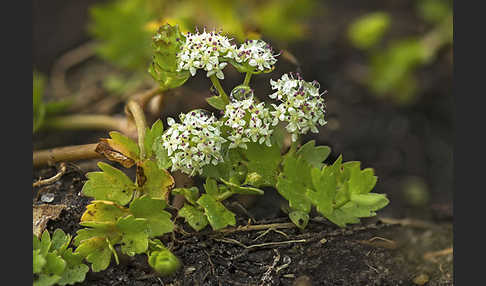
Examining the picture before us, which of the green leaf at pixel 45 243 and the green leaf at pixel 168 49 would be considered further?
the green leaf at pixel 168 49

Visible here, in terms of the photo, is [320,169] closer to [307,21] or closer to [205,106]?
[205,106]

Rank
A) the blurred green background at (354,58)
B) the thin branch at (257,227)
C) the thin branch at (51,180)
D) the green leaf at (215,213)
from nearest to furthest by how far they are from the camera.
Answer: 1. the green leaf at (215,213)
2. the thin branch at (257,227)
3. the thin branch at (51,180)
4. the blurred green background at (354,58)

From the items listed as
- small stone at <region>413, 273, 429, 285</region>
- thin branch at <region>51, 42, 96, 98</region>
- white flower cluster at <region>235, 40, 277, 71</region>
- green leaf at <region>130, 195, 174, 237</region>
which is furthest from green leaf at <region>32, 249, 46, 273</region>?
thin branch at <region>51, 42, 96, 98</region>

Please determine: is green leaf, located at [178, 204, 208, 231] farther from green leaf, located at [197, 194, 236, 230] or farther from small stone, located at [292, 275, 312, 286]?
small stone, located at [292, 275, 312, 286]

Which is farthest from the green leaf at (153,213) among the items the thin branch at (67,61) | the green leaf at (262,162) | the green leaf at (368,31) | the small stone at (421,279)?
the green leaf at (368,31)

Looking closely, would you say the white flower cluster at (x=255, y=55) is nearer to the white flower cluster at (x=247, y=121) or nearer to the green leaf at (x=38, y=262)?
the white flower cluster at (x=247, y=121)

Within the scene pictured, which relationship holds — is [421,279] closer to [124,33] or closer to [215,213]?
[215,213]
